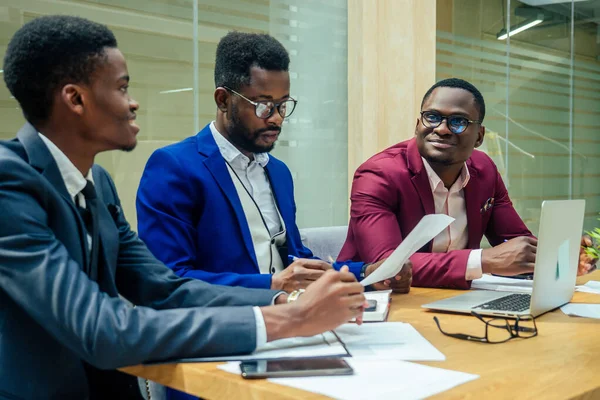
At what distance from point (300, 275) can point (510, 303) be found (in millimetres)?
610

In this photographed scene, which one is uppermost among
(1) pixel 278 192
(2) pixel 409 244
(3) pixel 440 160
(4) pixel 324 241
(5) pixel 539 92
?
(5) pixel 539 92

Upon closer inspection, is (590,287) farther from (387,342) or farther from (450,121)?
(387,342)

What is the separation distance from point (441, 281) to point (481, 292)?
161 mm

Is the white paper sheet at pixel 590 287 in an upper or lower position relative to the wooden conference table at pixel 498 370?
lower

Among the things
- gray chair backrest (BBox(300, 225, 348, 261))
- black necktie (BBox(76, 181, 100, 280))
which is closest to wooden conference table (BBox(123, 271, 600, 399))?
black necktie (BBox(76, 181, 100, 280))

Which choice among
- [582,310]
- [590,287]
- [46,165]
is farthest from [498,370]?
[590,287]

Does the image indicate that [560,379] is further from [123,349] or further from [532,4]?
[532,4]

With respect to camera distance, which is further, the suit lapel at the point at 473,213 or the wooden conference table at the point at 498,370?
the suit lapel at the point at 473,213

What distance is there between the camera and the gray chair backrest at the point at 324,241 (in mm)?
2865

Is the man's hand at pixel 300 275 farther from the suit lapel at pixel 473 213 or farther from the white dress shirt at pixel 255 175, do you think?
the suit lapel at pixel 473 213

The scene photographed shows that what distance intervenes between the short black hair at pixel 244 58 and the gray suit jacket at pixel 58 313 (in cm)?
99

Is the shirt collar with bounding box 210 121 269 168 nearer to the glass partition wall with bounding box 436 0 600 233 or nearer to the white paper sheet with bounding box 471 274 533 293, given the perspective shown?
the white paper sheet with bounding box 471 274 533 293

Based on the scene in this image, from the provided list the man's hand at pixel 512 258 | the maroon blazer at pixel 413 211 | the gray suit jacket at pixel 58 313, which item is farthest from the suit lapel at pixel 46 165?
the man's hand at pixel 512 258

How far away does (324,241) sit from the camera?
9.61 feet
